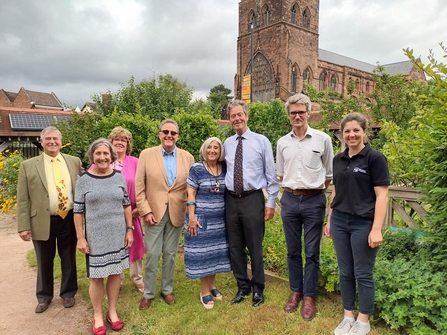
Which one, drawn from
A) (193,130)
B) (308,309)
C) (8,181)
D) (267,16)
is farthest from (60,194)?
(267,16)

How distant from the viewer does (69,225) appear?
3.54 meters

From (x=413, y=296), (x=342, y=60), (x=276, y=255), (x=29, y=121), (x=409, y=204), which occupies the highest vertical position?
(x=342, y=60)

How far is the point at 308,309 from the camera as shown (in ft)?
10.4

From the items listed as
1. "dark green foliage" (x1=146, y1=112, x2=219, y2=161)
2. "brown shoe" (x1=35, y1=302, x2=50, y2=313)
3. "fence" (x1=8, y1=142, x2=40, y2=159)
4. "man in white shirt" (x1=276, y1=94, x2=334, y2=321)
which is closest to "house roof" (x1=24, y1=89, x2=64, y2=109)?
"fence" (x1=8, y1=142, x2=40, y2=159)

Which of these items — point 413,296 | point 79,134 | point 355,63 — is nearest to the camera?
point 413,296

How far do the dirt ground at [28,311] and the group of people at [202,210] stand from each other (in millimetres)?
133

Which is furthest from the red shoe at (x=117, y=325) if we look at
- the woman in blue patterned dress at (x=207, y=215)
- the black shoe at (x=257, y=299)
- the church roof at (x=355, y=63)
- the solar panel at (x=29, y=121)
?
the church roof at (x=355, y=63)

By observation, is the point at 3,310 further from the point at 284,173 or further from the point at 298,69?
the point at 298,69

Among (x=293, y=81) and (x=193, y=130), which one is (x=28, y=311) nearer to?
(x=193, y=130)

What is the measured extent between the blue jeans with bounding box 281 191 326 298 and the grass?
0.90ft

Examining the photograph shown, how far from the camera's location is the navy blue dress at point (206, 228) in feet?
10.9

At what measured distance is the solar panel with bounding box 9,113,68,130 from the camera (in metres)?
12.2

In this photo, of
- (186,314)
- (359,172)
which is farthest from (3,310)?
(359,172)

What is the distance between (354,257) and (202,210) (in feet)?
5.08
